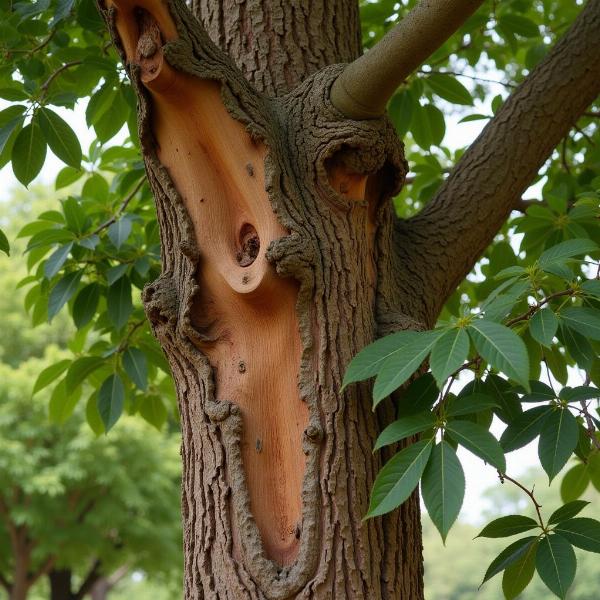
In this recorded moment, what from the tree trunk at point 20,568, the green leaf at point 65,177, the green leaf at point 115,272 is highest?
the tree trunk at point 20,568

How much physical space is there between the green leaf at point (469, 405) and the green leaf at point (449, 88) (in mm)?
1386

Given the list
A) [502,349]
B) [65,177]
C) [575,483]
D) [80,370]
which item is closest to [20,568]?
[65,177]

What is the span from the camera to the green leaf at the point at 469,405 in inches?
54.0

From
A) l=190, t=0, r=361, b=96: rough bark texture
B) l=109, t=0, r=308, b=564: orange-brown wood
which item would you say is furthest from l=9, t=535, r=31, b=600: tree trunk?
l=109, t=0, r=308, b=564: orange-brown wood

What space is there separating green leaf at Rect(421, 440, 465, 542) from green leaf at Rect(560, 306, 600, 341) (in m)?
0.33

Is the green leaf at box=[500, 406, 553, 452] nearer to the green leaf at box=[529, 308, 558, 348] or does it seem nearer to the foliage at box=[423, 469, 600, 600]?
the green leaf at box=[529, 308, 558, 348]

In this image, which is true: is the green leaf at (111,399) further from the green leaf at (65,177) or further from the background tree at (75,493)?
the background tree at (75,493)

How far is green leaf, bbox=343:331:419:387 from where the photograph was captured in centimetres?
132

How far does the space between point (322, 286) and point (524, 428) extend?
0.46m

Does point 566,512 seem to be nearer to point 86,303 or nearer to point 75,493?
point 86,303

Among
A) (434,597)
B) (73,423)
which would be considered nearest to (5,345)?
(73,423)

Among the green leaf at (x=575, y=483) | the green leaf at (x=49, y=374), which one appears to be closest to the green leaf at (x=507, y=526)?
the green leaf at (x=575, y=483)

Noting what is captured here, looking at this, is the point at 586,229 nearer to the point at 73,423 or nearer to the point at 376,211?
the point at 376,211

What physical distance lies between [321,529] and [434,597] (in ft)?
112
